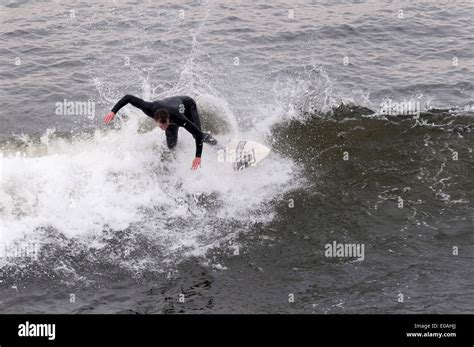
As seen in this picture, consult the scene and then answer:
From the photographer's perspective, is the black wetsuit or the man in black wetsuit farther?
the black wetsuit

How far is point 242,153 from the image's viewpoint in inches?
439

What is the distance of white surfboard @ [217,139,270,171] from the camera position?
1101 cm

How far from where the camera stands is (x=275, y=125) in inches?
491

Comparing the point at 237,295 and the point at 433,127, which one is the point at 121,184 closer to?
the point at 237,295

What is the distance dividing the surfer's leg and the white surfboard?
0.93 meters

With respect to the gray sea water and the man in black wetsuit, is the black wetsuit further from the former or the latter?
the gray sea water

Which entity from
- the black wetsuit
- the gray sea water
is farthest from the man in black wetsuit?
the gray sea water

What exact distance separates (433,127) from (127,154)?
664cm

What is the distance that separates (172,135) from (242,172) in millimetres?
1541

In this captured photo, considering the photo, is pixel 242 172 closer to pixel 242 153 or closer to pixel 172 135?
pixel 242 153

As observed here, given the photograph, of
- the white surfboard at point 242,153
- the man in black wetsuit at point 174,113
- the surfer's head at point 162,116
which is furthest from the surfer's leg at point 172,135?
the surfer's head at point 162,116

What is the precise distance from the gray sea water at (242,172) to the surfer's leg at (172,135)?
389 mm

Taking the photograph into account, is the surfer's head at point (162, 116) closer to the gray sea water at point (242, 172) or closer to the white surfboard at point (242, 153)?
the gray sea water at point (242, 172)

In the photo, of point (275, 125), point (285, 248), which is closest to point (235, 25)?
point (275, 125)
